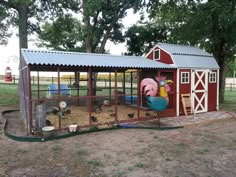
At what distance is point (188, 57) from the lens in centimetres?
1125

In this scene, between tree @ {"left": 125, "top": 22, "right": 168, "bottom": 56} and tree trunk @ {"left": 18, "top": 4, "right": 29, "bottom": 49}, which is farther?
tree @ {"left": 125, "top": 22, "right": 168, "bottom": 56}

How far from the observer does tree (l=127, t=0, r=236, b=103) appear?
11961 mm

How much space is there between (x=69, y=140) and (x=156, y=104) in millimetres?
3492

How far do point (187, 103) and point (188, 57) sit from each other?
2.20 meters

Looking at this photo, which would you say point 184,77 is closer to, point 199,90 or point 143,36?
point 199,90

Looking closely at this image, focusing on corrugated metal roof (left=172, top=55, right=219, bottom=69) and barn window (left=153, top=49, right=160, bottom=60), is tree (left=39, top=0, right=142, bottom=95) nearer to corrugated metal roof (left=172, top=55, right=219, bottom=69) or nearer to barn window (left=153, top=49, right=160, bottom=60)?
barn window (left=153, top=49, right=160, bottom=60)

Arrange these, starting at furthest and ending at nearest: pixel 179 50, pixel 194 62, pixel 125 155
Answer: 1. pixel 179 50
2. pixel 194 62
3. pixel 125 155

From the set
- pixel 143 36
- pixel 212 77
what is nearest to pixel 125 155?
pixel 212 77

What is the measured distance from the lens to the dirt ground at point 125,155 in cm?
461

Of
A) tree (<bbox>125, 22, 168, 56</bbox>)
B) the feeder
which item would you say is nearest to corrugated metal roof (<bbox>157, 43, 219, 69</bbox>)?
the feeder

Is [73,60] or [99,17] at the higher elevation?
[99,17]

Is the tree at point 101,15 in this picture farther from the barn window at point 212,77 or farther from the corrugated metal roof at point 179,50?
the barn window at point 212,77

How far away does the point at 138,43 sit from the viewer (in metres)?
20.5

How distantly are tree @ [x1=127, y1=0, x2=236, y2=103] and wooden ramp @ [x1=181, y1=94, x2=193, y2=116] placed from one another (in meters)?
4.30
